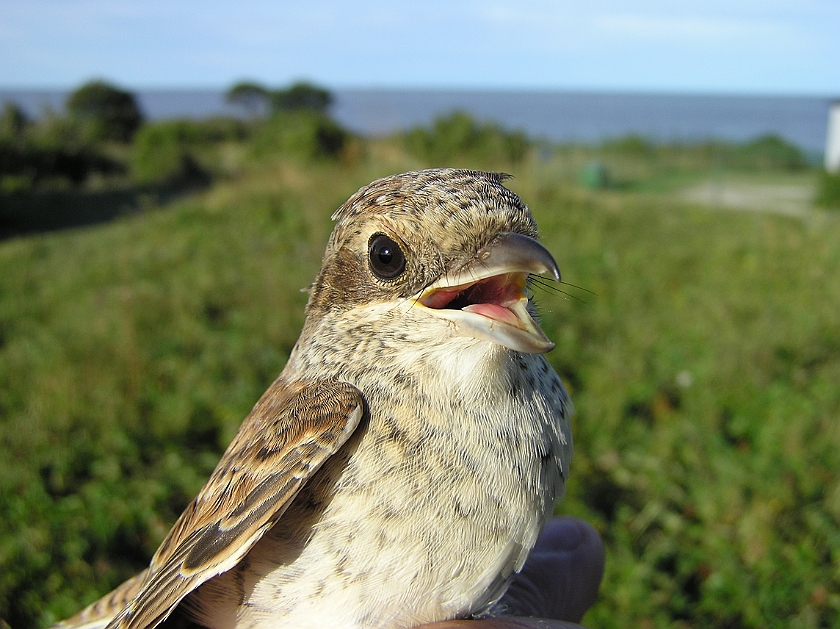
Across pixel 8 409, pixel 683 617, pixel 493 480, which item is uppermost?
pixel 493 480

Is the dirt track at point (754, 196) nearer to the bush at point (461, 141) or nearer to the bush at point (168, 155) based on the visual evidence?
the bush at point (461, 141)

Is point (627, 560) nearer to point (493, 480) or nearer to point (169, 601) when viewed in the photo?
point (493, 480)

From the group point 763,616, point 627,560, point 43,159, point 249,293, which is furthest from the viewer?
point 43,159

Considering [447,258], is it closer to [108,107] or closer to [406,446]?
[406,446]

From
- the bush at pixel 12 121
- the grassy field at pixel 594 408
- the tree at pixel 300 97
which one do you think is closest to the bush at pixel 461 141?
the grassy field at pixel 594 408

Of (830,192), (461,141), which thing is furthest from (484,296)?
(830,192)

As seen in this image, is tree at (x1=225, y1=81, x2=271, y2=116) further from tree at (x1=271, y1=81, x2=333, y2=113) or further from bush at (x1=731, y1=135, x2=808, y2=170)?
bush at (x1=731, y1=135, x2=808, y2=170)

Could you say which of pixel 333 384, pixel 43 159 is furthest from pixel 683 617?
pixel 43 159
